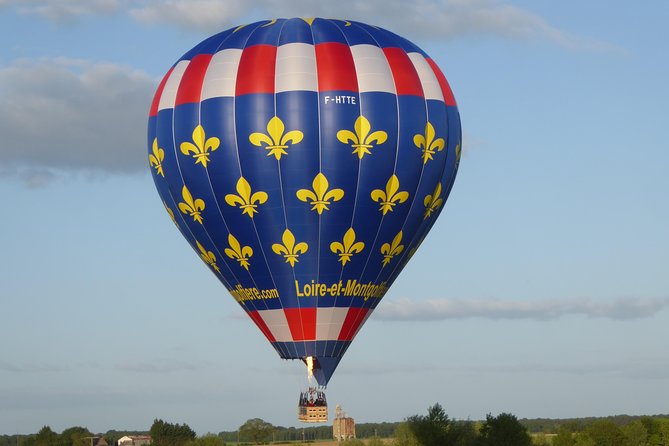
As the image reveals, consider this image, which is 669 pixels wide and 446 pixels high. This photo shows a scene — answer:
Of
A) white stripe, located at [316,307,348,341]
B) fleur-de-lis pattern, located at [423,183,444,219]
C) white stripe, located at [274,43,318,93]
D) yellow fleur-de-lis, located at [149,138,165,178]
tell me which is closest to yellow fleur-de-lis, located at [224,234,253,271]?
white stripe, located at [316,307,348,341]

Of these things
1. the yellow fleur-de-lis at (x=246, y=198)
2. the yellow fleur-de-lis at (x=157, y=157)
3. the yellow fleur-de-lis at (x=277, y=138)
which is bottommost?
the yellow fleur-de-lis at (x=246, y=198)

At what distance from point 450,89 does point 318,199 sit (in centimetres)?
819

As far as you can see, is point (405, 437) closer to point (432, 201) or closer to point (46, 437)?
point (432, 201)

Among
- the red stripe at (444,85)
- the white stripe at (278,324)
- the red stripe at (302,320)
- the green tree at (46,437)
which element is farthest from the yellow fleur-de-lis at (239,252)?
the green tree at (46,437)

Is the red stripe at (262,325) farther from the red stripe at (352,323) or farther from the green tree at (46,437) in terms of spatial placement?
the green tree at (46,437)

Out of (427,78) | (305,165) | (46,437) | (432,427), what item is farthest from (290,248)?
(46,437)

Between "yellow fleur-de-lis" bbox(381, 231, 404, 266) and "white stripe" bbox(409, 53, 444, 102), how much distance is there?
5402 mm

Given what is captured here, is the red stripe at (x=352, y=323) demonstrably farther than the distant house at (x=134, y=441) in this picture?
No

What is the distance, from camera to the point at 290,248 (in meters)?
47.2

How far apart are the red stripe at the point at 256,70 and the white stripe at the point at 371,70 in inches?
123

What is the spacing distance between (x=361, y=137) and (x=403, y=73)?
3.38 m

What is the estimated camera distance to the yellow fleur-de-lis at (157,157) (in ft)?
162

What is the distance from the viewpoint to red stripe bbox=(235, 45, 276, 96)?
46750 millimetres

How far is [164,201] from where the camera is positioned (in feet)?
166
